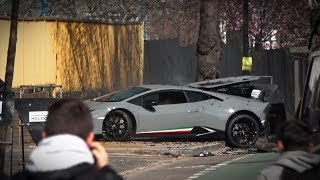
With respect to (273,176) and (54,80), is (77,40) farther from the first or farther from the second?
(273,176)

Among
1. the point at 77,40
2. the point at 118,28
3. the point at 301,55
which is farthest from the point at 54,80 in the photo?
the point at 301,55

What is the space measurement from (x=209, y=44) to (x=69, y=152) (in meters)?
16.4

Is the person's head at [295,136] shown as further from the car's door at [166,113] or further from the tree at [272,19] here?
the tree at [272,19]

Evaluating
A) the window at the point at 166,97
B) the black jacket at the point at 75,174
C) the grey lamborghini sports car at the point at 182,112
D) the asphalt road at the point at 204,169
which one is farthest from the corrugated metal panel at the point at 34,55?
the black jacket at the point at 75,174

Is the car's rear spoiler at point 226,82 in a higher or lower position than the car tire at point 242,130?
higher

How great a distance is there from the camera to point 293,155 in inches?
157

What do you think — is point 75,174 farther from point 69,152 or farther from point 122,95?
point 122,95

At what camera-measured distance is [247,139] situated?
15.1m

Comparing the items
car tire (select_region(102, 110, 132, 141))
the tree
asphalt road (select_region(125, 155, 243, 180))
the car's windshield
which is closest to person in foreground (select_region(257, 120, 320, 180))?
asphalt road (select_region(125, 155, 243, 180))

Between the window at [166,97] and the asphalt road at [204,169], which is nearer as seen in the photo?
the asphalt road at [204,169]

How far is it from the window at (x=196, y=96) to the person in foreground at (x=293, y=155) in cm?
1116

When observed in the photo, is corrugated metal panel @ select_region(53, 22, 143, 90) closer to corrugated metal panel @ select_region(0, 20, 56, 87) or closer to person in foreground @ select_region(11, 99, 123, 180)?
corrugated metal panel @ select_region(0, 20, 56, 87)

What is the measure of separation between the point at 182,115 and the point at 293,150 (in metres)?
10.9

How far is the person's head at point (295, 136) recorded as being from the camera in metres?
4.02
